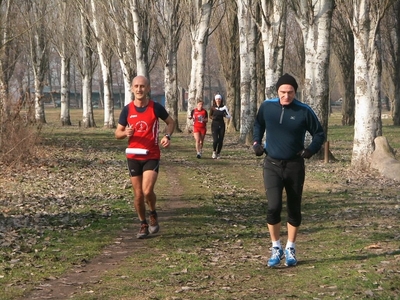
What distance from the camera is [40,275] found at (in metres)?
8.52

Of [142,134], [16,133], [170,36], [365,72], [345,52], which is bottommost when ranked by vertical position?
[16,133]

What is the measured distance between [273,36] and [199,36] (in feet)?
37.6

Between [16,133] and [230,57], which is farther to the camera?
[230,57]

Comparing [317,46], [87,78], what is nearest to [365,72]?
[317,46]

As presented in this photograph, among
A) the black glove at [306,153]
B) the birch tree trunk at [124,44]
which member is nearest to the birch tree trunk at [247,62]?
the birch tree trunk at [124,44]

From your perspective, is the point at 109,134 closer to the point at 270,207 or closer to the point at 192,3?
the point at 192,3

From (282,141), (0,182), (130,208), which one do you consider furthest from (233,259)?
(0,182)

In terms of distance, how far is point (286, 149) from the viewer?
8.90 meters

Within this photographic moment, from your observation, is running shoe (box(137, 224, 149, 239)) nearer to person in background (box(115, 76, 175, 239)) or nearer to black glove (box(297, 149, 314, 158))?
person in background (box(115, 76, 175, 239))

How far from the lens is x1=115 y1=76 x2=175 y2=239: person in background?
1066 cm

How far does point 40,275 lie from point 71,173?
39.4ft

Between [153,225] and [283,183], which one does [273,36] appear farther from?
[283,183]

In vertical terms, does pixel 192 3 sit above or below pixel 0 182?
above

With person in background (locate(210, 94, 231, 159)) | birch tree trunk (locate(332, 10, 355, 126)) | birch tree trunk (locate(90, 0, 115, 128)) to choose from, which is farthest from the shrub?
birch tree trunk (locate(332, 10, 355, 126))
